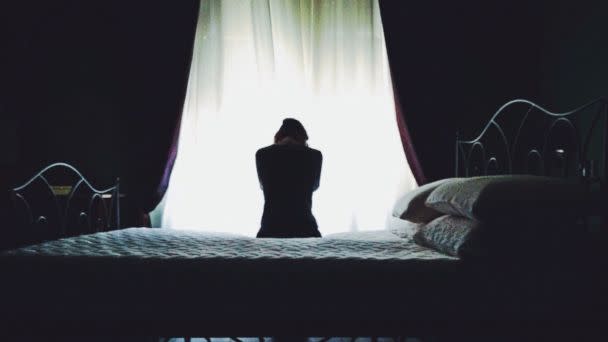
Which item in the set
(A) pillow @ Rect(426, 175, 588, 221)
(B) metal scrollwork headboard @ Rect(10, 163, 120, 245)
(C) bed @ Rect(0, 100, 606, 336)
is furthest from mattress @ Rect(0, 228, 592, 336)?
(B) metal scrollwork headboard @ Rect(10, 163, 120, 245)

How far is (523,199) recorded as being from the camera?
160 centimetres

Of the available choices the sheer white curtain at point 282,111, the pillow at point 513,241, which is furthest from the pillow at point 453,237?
the sheer white curtain at point 282,111

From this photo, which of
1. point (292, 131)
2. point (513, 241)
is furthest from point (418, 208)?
point (292, 131)

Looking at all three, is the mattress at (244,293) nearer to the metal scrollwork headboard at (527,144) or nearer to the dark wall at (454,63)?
the metal scrollwork headboard at (527,144)

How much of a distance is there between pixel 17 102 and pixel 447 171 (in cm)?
375

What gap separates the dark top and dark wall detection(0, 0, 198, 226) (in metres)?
1.67

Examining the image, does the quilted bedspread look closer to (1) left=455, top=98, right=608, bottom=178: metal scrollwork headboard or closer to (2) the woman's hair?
(2) the woman's hair

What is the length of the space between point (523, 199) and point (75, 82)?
3.71 meters

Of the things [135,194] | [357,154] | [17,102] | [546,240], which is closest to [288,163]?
[357,154]

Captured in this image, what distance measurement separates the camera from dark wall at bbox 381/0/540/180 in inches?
142

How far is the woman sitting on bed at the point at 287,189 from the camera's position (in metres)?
2.56

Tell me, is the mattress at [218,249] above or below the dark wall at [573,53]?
below

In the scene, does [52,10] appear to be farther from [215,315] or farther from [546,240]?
[546,240]

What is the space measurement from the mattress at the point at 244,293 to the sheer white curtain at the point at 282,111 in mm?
1966
